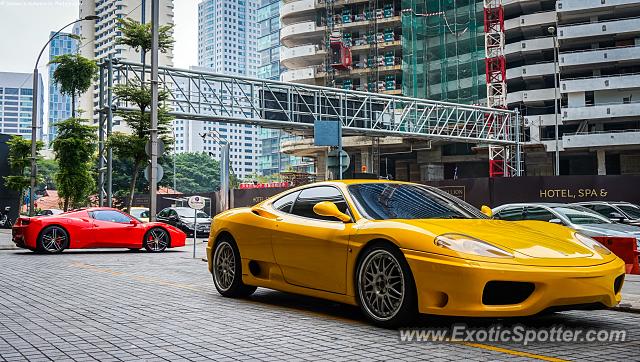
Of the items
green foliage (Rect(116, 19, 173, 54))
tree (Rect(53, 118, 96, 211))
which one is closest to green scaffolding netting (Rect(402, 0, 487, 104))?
green foliage (Rect(116, 19, 173, 54))

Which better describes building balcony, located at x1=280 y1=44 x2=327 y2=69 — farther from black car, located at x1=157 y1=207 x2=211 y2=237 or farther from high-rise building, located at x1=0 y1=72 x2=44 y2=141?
high-rise building, located at x1=0 y1=72 x2=44 y2=141

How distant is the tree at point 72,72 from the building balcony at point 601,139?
1511 inches

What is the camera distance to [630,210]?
2078 cm

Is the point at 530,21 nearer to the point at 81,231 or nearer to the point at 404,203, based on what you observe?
the point at 81,231

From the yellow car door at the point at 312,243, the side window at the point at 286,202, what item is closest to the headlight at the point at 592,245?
→ the yellow car door at the point at 312,243

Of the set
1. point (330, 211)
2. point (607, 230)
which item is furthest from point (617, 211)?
point (330, 211)

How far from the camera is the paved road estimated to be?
15.9 ft

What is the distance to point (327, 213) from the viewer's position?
634cm

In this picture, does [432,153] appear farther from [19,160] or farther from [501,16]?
[19,160]

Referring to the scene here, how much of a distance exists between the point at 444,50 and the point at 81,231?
43.4 meters

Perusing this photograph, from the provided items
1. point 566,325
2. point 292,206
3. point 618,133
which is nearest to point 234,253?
point 292,206

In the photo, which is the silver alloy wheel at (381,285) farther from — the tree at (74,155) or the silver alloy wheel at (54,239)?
the tree at (74,155)

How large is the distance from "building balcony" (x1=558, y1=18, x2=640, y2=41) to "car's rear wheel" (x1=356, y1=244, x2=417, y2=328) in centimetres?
5435

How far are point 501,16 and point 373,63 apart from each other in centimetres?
1425
